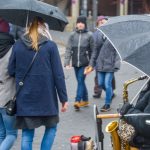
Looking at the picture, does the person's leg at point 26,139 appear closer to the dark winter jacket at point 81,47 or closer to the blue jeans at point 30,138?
the blue jeans at point 30,138

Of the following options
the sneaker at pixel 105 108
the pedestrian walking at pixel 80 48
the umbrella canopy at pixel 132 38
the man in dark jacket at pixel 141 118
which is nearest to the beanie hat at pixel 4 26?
the umbrella canopy at pixel 132 38

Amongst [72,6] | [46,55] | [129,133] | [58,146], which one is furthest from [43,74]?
[72,6]

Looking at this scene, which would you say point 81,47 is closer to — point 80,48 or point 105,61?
point 80,48

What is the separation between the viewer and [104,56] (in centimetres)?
997

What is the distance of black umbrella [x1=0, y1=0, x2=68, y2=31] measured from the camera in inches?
237

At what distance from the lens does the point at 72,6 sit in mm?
40719

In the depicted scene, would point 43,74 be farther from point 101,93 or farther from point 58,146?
point 101,93

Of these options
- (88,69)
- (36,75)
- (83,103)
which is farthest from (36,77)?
(83,103)

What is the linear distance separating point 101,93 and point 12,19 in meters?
5.84

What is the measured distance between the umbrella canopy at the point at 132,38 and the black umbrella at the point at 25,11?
811 mm

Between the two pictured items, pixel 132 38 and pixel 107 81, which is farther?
pixel 107 81

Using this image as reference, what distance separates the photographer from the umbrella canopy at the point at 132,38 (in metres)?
4.71

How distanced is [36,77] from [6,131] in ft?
2.55

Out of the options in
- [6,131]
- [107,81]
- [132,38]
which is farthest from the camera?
[107,81]
